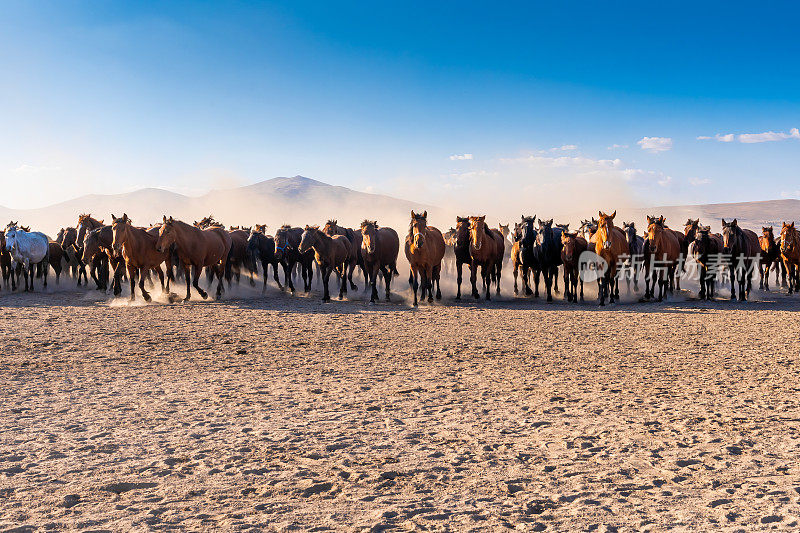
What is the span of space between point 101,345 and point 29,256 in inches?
528

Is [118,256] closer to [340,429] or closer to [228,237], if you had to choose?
[228,237]

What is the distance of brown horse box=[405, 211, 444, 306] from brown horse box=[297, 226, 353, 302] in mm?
2402

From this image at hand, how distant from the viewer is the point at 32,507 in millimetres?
3676

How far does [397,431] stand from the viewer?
5293 mm

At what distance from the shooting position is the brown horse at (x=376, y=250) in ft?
54.5

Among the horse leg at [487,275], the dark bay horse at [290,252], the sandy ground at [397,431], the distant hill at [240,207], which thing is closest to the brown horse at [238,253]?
the dark bay horse at [290,252]

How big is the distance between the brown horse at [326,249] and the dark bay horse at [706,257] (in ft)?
36.2

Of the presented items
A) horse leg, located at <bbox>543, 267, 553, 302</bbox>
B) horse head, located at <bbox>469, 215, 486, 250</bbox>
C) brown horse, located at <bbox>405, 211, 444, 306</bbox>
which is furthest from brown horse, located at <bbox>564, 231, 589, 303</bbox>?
brown horse, located at <bbox>405, 211, 444, 306</bbox>

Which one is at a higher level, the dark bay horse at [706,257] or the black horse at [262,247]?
the black horse at [262,247]

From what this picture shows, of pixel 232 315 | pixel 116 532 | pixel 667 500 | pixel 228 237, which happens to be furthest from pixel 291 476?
pixel 228 237

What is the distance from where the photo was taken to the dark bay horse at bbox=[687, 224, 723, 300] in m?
18.5

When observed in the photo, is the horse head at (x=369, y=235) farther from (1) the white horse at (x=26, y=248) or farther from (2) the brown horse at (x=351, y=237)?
(1) the white horse at (x=26, y=248)

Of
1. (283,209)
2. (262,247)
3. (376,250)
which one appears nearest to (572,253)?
(376,250)

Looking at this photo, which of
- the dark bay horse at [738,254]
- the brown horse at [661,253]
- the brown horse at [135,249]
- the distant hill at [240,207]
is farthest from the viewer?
the distant hill at [240,207]
